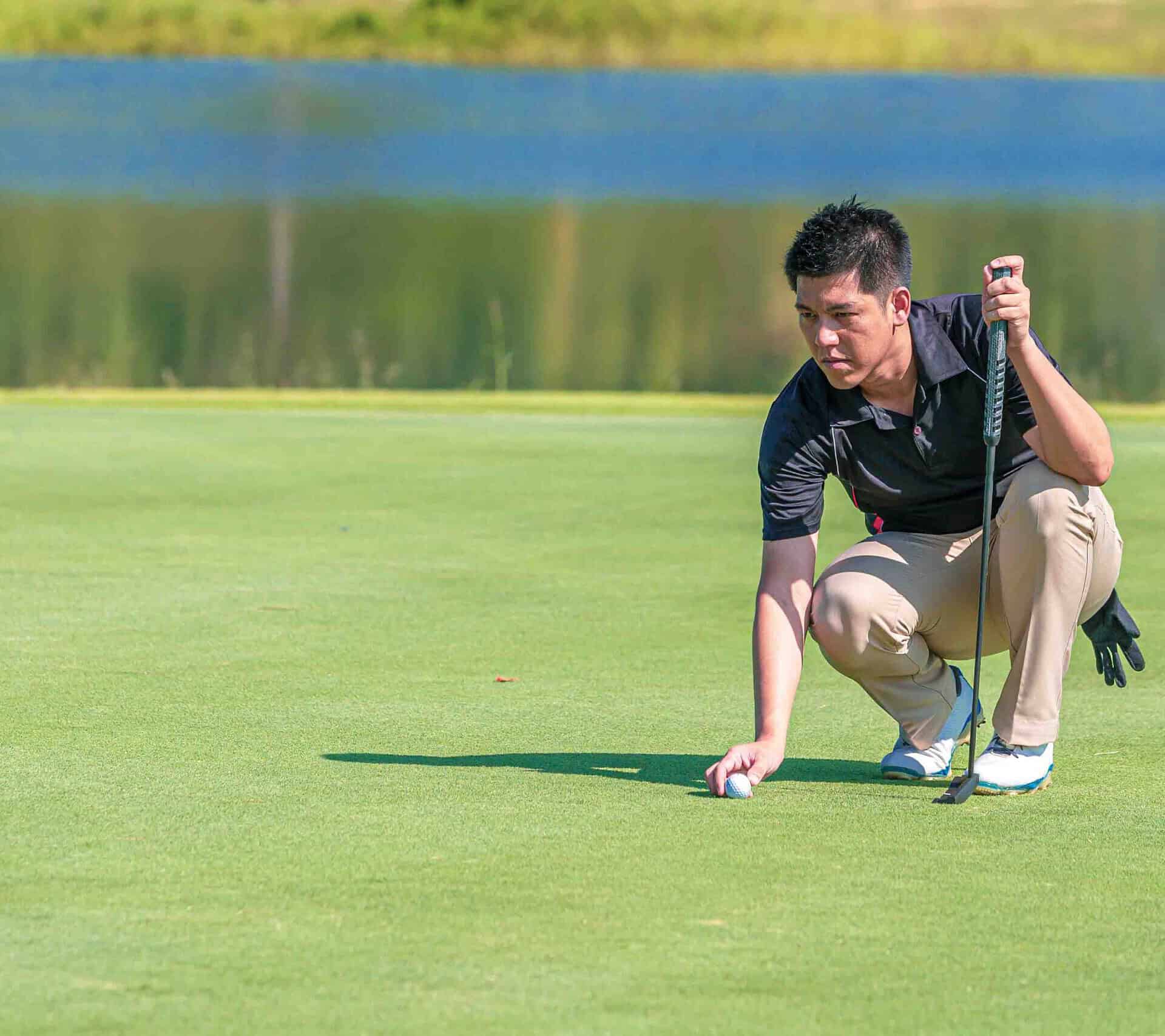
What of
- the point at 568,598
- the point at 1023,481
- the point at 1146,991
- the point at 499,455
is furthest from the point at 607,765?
the point at 499,455

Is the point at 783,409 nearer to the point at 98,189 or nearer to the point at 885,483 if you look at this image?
the point at 885,483

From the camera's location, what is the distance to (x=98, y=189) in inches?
1753

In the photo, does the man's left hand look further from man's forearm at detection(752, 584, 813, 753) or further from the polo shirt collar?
man's forearm at detection(752, 584, 813, 753)

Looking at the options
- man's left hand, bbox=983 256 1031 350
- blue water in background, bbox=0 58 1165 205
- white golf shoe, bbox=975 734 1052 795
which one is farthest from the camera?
blue water in background, bbox=0 58 1165 205

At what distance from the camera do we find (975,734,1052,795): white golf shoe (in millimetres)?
3959

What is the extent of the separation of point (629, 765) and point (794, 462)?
673 millimetres

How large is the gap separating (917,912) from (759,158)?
5345cm

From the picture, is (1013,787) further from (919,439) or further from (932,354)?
(932,354)

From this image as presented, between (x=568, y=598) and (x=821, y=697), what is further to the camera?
(x=568, y=598)

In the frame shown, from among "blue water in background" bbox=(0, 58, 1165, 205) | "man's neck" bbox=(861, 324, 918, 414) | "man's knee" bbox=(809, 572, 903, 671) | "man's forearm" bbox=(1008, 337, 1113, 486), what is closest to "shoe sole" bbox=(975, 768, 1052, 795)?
"man's knee" bbox=(809, 572, 903, 671)

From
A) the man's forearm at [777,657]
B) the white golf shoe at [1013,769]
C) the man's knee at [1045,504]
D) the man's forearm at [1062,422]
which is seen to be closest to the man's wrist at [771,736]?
the man's forearm at [777,657]

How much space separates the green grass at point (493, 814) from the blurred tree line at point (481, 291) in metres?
13.3

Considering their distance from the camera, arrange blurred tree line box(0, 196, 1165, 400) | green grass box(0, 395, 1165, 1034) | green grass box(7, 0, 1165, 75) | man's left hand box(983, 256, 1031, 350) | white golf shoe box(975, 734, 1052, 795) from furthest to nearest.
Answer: green grass box(7, 0, 1165, 75) < blurred tree line box(0, 196, 1165, 400) < white golf shoe box(975, 734, 1052, 795) < man's left hand box(983, 256, 1031, 350) < green grass box(0, 395, 1165, 1034)

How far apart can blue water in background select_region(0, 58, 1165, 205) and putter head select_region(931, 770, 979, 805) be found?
131 ft
